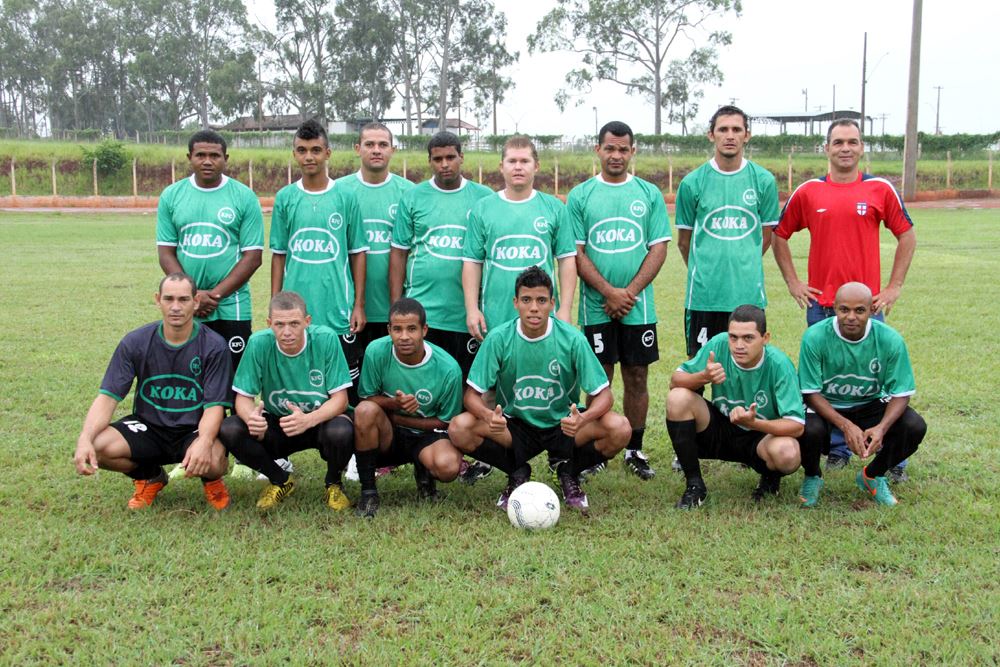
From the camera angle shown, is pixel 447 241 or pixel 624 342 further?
pixel 624 342

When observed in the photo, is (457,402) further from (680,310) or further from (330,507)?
(680,310)

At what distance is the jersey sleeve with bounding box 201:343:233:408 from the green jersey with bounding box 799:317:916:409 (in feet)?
9.65

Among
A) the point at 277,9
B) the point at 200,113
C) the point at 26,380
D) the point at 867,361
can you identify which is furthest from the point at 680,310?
the point at 200,113

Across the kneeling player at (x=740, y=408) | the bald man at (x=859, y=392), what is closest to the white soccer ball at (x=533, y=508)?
the kneeling player at (x=740, y=408)

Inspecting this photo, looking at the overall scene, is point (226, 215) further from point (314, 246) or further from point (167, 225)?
point (314, 246)

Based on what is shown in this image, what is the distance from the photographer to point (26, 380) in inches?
287

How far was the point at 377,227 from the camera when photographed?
210 inches

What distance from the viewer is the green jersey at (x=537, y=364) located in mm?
4648

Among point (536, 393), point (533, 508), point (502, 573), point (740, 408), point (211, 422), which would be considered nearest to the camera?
point (502, 573)

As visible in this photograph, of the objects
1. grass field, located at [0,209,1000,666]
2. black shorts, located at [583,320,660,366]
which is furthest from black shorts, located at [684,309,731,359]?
grass field, located at [0,209,1000,666]

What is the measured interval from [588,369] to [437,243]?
1.16m

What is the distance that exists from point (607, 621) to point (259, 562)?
1508mm

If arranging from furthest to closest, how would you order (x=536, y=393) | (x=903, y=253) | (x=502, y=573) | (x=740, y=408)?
(x=903, y=253) < (x=536, y=393) < (x=740, y=408) < (x=502, y=573)

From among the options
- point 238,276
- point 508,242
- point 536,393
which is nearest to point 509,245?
point 508,242
